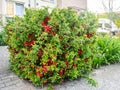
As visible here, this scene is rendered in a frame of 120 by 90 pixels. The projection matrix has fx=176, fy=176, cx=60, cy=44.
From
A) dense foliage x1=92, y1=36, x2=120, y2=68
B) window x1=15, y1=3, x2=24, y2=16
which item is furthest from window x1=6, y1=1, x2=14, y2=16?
dense foliage x1=92, y1=36, x2=120, y2=68

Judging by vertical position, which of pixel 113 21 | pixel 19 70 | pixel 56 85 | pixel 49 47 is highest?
pixel 113 21

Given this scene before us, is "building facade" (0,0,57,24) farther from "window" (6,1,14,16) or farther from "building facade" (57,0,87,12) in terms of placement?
"building facade" (57,0,87,12)

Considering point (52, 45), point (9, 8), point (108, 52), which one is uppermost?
point (9, 8)

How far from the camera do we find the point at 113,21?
23.9m

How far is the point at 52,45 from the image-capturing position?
3.76 meters

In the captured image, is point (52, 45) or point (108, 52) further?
point (108, 52)

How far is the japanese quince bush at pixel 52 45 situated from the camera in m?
3.75

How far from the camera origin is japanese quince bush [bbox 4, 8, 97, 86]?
12.3 ft

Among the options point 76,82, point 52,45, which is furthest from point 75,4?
point 52,45

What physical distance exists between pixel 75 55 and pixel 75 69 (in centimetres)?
32

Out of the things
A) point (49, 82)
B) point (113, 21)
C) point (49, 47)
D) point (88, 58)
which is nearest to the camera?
point (49, 47)

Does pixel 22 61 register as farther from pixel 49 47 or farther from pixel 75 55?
pixel 75 55

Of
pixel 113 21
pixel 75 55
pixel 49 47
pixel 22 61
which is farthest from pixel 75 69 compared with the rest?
pixel 113 21

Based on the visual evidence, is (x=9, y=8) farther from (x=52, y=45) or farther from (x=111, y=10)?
(x=111, y=10)
